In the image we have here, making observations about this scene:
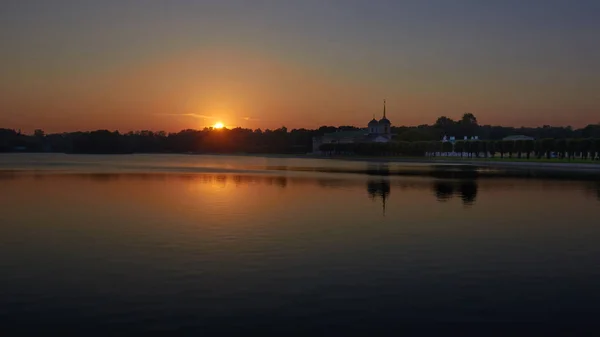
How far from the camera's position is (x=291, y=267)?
14258 millimetres

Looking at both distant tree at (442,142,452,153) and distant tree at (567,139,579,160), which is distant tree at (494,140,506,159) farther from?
distant tree at (567,139,579,160)

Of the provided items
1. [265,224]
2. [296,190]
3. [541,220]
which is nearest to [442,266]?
[265,224]

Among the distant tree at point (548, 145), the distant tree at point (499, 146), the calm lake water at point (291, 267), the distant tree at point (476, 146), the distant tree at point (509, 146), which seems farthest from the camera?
the distant tree at point (476, 146)

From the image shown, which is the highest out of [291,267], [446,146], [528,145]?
[528,145]

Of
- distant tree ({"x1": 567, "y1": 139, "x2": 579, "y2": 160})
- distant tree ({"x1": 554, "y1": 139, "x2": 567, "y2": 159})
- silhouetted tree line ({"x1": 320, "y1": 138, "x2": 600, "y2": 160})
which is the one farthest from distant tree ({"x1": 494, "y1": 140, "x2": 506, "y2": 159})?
distant tree ({"x1": 567, "y1": 139, "x2": 579, "y2": 160})

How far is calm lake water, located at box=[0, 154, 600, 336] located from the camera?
10.3 metres

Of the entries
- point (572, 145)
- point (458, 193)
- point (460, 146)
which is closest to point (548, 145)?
point (572, 145)

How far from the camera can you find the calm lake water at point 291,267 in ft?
33.7

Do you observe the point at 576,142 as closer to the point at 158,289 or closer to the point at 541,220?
the point at 541,220

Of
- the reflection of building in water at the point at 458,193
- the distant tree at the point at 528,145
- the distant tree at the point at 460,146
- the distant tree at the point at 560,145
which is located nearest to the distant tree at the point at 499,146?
the distant tree at the point at 528,145

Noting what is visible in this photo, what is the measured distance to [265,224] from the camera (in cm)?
2203

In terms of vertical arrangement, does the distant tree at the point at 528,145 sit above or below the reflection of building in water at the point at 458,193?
above

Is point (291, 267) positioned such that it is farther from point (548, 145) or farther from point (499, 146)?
point (499, 146)

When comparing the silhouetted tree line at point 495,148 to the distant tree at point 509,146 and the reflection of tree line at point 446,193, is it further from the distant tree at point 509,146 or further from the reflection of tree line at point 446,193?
the reflection of tree line at point 446,193
